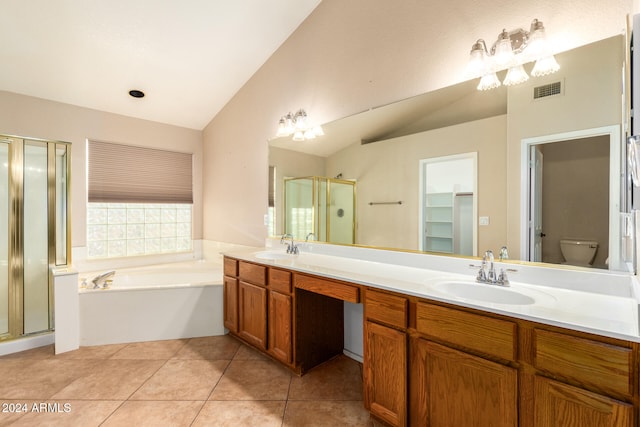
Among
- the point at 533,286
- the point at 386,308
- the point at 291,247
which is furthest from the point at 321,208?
the point at 533,286

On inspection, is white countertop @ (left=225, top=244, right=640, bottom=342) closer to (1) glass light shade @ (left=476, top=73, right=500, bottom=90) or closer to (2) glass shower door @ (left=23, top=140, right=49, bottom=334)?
(1) glass light shade @ (left=476, top=73, right=500, bottom=90)

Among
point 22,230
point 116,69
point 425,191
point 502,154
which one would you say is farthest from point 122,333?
point 502,154

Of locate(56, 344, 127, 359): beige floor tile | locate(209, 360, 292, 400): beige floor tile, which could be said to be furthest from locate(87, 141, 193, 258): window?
locate(209, 360, 292, 400): beige floor tile

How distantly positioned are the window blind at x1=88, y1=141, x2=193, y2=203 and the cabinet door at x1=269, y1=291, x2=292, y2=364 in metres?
2.54

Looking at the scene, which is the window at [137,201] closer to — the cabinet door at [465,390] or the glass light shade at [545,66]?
the cabinet door at [465,390]

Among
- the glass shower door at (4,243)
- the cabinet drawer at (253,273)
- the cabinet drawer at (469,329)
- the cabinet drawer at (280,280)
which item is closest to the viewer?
the cabinet drawer at (469,329)

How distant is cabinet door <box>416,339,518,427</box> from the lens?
1.09 metres

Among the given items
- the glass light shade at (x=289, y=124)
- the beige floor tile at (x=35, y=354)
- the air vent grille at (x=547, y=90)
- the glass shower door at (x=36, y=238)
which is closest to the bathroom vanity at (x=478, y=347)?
the air vent grille at (x=547, y=90)

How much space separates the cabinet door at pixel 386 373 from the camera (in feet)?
4.54

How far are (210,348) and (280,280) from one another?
1.06 metres

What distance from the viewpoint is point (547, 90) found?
1.38 meters

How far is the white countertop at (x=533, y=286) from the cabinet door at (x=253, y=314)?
1.03 feet

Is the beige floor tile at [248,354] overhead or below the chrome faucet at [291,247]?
below

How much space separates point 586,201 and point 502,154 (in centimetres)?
41
